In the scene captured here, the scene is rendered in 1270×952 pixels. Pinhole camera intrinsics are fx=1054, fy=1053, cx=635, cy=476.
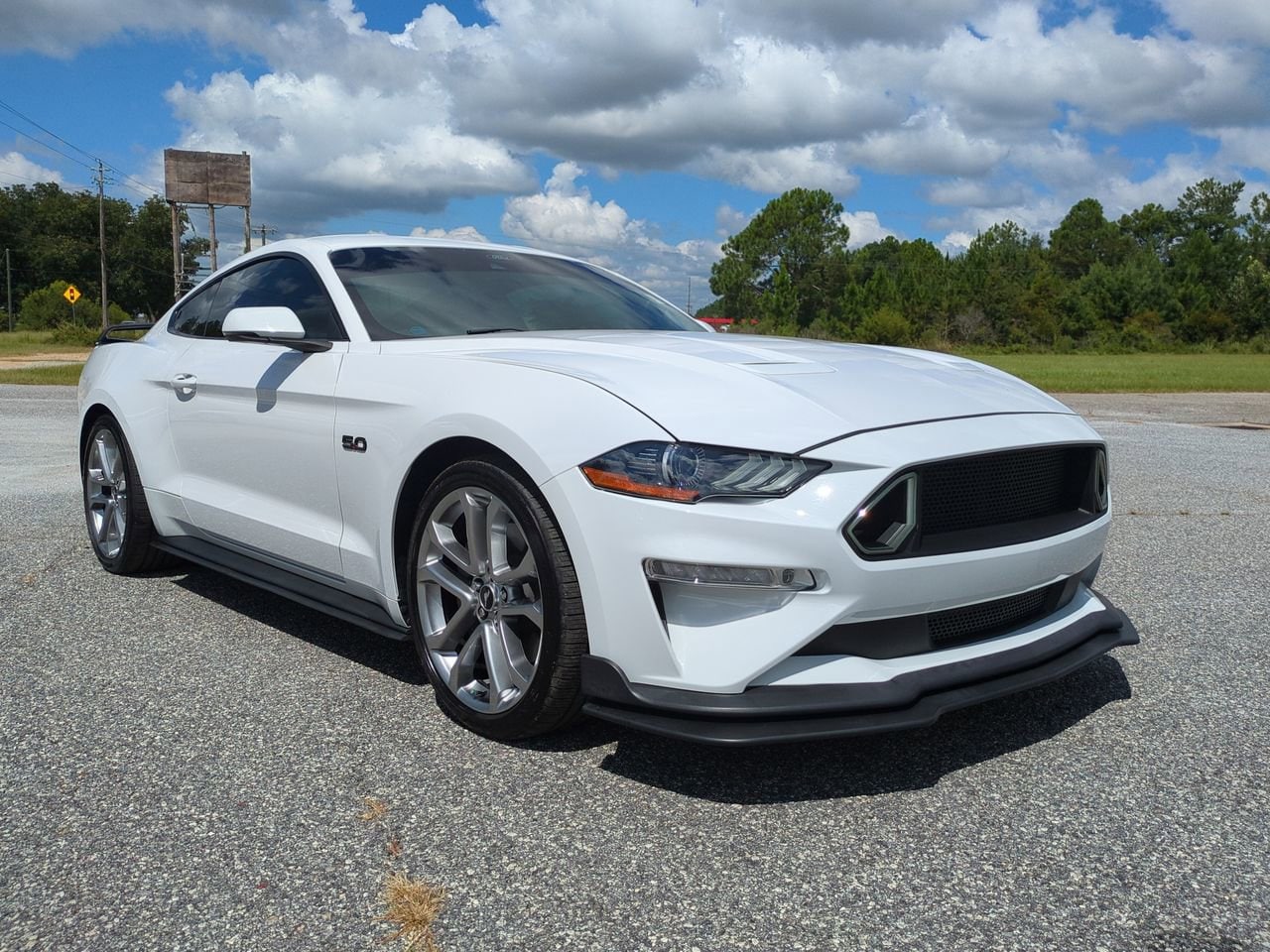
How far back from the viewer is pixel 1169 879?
7.47 feet

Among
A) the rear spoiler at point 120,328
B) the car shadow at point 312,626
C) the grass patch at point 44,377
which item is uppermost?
the rear spoiler at point 120,328

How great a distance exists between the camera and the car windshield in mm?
3752

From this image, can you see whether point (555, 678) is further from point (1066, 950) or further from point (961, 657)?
point (1066, 950)

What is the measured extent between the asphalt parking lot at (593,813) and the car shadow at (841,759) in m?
0.01

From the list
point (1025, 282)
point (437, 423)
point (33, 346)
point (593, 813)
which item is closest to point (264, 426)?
point (437, 423)

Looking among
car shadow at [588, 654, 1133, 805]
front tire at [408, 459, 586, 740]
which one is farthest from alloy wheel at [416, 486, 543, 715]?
car shadow at [588, 654, 1133, 805]

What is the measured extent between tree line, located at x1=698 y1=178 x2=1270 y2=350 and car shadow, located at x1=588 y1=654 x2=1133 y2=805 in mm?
67018

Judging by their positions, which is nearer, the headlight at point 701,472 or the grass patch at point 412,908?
the grass patch at point 412,908

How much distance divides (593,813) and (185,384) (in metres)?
2.74

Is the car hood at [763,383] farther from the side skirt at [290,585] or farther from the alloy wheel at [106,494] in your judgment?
the alloy wheel at [106,494]

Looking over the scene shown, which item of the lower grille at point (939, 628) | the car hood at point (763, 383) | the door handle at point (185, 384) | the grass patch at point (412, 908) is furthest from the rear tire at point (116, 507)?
the lower grille at point (939, 628)

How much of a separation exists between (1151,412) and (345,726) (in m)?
16.6

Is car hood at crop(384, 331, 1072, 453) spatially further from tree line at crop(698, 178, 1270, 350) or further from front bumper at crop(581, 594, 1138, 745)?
tree line at crop(698, 178, 1270, 350)

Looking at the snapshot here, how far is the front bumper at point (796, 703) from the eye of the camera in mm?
2469
